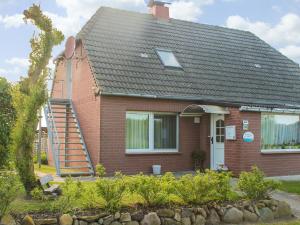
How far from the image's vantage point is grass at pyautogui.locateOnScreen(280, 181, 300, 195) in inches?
538

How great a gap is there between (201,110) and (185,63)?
275 cm

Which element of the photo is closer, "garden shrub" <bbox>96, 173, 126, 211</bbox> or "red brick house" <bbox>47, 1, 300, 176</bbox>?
"garden shrub" <bbox>96, 173, 126, 211</bbox>

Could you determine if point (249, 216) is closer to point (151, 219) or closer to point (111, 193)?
point (151, 219)

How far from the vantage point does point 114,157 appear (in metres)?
17.0

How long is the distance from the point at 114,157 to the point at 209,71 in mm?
6346

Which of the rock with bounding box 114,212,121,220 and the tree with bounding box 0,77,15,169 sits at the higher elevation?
the tree with bounding box 0,77,15,169

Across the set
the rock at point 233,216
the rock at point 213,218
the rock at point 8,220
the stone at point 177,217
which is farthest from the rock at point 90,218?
the rock at point 233,216

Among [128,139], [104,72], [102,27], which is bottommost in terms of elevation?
[128,139]

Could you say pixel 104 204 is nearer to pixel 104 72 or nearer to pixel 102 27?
pixel 104 72

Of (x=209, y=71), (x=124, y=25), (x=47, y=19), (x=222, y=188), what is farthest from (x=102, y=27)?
(x=222, y=188)

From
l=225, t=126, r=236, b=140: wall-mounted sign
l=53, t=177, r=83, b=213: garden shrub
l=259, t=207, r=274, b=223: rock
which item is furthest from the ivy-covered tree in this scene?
l=225, t=126, r=236, b=140: wall-mounted sign

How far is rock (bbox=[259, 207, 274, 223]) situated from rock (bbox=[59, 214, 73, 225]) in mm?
4199

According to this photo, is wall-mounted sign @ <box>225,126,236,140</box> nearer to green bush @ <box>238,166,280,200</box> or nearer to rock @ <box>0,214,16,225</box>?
green bush @ <box>238,166,280,200</box>

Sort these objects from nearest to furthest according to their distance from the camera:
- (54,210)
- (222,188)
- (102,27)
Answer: (54,210), (222,188), (102,27)
